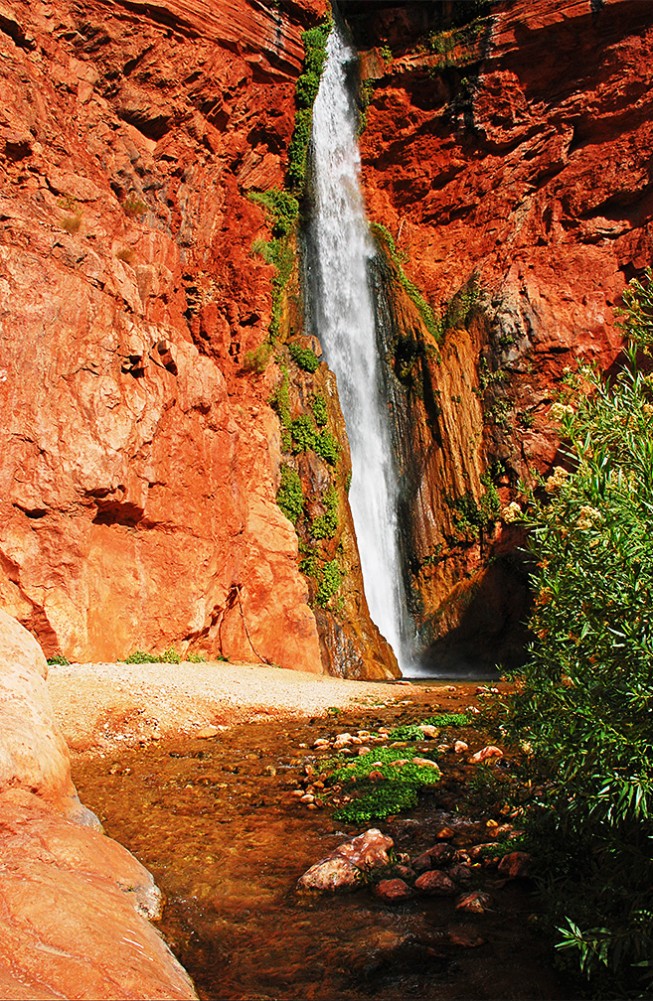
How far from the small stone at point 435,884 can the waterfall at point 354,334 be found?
53.7 ft

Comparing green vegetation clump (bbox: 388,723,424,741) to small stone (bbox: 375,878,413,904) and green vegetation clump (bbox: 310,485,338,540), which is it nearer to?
small stone (bbox: 375,878,413,904)

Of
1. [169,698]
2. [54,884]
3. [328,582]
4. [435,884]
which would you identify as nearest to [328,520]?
[328,582]

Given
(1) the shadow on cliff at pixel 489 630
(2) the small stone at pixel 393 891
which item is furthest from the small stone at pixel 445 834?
(1) the shadow on cliff at pixel 489 630

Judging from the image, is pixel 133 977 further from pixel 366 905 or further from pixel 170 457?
pixel 170 457

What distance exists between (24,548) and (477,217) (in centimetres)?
2093

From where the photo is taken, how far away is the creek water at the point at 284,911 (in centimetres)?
348

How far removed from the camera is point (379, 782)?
6617 mm

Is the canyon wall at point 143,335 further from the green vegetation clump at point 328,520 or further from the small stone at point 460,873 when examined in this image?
the small stone at point 460,873

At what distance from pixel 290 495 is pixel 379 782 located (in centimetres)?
1175

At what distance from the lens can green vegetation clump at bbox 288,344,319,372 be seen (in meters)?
19.9

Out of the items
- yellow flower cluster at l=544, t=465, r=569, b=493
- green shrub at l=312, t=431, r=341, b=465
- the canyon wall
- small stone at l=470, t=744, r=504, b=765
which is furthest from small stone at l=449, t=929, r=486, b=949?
green shrub at l=312, t=431, r=341, b=465

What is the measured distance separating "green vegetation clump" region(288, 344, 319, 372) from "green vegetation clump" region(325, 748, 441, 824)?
13.7 meters

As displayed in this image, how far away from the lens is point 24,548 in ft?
39.0

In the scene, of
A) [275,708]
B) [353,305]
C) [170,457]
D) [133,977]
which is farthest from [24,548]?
[353,305]
